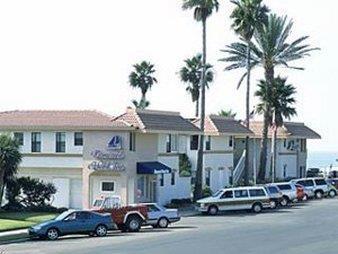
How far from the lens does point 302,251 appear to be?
98.7ft

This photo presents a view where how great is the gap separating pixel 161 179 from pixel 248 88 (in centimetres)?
1928

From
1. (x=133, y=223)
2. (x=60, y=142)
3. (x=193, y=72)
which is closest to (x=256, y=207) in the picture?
(x=60, y=142)

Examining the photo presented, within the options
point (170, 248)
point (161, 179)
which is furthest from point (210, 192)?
point (170, 248)

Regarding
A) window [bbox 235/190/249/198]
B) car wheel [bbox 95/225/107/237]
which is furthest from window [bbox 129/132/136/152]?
car wheel [bbox 95/225/107/237]

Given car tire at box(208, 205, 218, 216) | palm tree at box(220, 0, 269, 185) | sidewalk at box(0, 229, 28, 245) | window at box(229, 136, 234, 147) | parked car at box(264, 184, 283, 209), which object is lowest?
sidewalk at box(0, 229, 28, 245)

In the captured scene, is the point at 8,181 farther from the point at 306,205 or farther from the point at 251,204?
the point at 306,205

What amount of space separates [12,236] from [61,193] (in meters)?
18.4

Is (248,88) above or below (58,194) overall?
above

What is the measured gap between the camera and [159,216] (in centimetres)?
4291

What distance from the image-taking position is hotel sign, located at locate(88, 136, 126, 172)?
54.4 m

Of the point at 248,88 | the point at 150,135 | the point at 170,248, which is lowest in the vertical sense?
the point at 170,248

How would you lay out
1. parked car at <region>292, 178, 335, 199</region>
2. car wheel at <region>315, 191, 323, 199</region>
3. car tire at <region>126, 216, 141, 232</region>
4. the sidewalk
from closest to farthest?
1. the sidewalk
2. car tire at <region>126, 216, 141, 232</region>
3. parked car at <region>292, 178, 335, 199</region>
4. car wheel at <region>315, 191, 323, 199</region>

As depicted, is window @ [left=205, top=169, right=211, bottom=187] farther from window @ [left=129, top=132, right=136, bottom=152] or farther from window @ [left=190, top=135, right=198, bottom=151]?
window @ [left=129, top=132, right=136, bottom=152]

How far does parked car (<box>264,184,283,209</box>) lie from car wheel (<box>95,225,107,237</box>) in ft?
65.3
